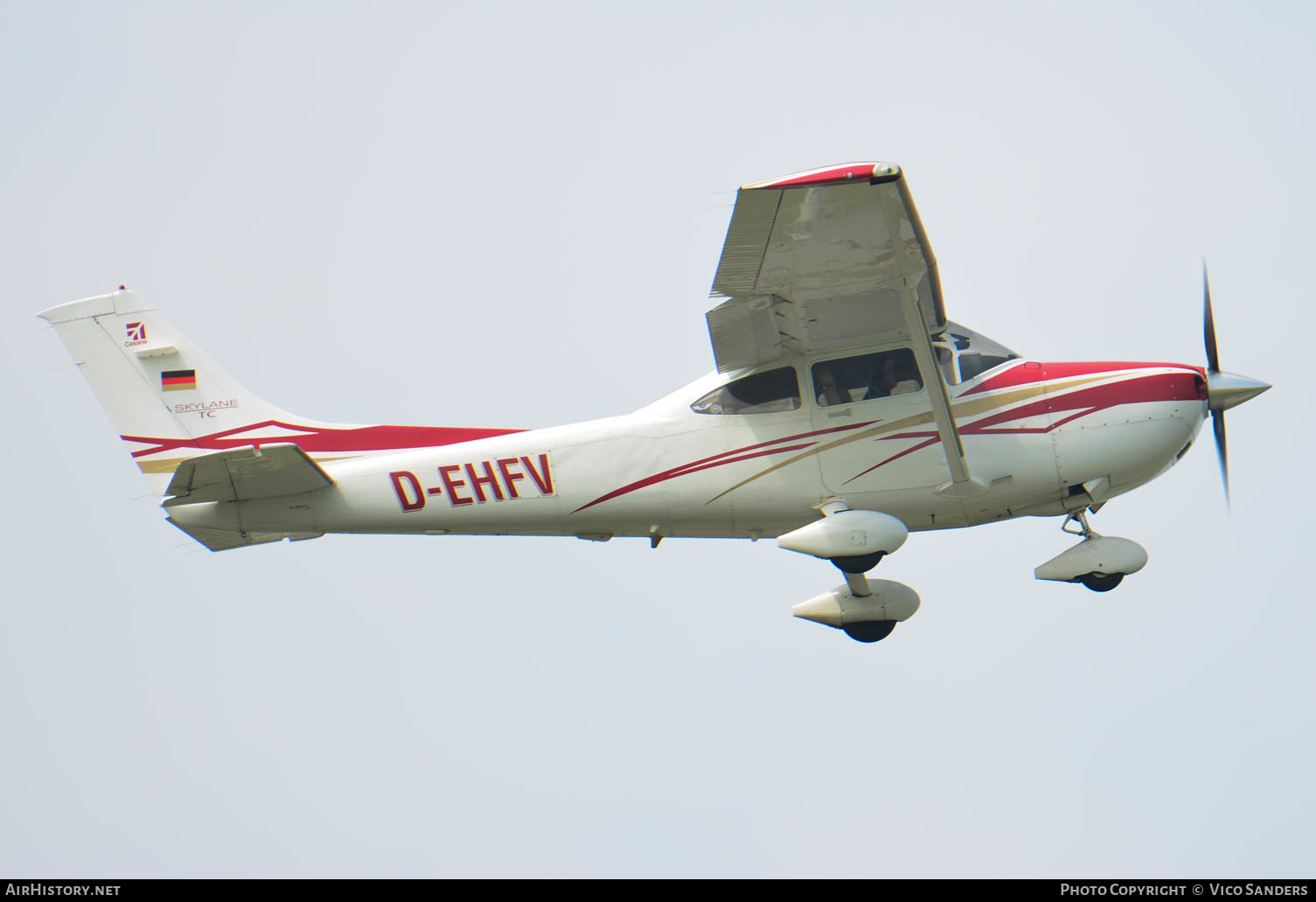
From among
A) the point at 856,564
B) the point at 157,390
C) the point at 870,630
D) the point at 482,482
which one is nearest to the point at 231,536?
the point at 157,390

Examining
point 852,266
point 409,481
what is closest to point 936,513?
point 852,266

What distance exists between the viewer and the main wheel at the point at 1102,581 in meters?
11.8

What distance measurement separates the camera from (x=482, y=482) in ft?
40.1

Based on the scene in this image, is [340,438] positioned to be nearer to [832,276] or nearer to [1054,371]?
[832,276]

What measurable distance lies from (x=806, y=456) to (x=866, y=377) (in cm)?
85

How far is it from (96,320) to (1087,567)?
943 cm

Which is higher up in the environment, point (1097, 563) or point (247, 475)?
point (247, 475)

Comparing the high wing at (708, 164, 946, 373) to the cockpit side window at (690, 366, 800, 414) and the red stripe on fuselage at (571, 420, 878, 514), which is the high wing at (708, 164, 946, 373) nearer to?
the cockpit side window at (690, 366, 800, 414)

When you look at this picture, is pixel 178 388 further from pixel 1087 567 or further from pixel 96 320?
pixel 1087 567

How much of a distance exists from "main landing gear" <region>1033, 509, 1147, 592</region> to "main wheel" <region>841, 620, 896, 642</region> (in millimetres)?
1654

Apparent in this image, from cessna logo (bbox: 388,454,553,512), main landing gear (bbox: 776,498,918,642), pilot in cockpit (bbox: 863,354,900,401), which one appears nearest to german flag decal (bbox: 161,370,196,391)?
cessna logo (bbox: 388,454,553,512)

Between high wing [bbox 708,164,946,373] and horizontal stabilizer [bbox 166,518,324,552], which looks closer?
high wing [bbox 708,164,946,373]

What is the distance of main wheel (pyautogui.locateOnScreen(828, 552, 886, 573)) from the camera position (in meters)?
11.6

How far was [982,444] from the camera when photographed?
11.8 meters
